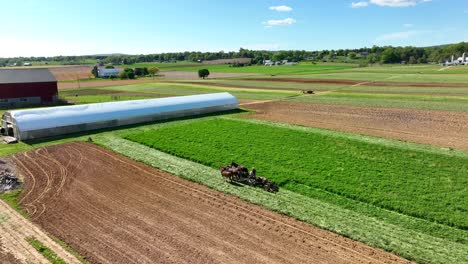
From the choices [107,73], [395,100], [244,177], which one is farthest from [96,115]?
[107,73]

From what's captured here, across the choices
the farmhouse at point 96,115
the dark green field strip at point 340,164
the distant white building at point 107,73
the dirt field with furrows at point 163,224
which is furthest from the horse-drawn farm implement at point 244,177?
the distant white building at point 107,73

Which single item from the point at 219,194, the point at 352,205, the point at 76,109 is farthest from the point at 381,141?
the point at 76,109

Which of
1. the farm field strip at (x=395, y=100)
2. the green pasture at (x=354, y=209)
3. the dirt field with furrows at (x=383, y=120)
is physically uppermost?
the farm field strip at (x=395, y=100)

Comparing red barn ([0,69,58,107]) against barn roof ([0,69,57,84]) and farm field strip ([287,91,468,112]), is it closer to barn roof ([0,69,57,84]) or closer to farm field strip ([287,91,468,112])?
barn roof ([0,69,57,84])

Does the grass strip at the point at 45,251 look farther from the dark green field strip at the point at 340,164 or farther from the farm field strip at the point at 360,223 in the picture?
the dark green field strip at the point at 340,164

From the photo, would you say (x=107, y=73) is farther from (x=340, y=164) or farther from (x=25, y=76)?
(x=340, y=164)

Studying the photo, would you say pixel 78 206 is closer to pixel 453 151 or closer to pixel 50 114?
pixel 50 114
